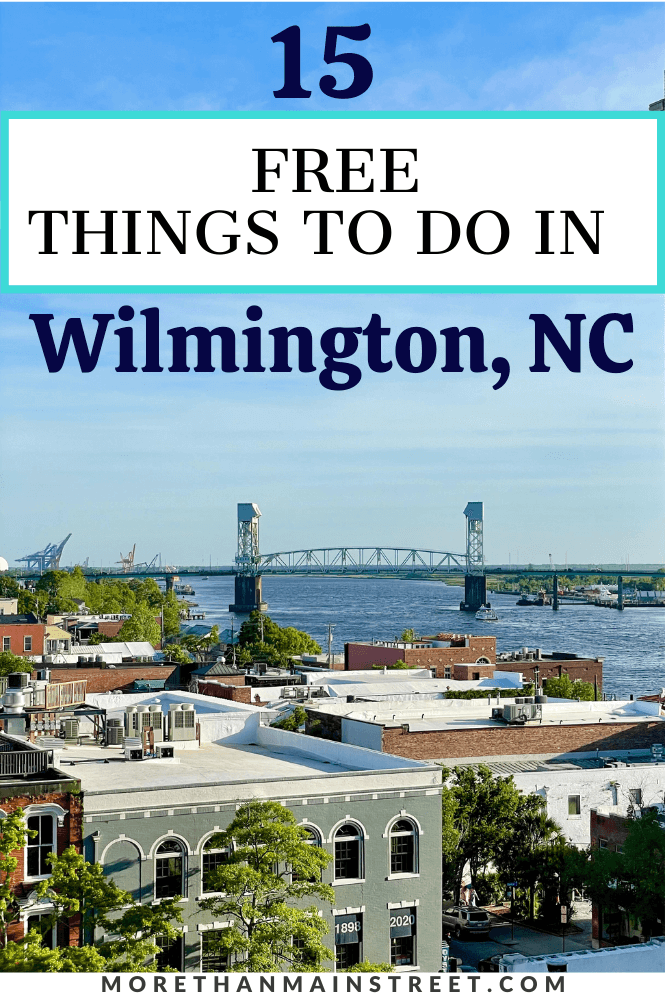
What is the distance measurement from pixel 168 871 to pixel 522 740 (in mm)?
18590

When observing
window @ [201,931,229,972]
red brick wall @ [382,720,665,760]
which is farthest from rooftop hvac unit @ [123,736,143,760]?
red brick wall @ [382,720,665,760]

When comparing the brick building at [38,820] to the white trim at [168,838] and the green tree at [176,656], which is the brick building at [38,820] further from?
the green tree at [176,656]

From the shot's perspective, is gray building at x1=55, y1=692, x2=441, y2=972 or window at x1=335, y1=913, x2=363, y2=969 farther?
window at x1=335, y1=913, x2=363, y2=969

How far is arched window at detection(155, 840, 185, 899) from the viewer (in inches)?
744

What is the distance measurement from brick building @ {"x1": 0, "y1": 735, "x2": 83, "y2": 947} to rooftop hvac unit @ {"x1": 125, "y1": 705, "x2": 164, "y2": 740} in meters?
5.58

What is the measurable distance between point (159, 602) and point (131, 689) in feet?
269

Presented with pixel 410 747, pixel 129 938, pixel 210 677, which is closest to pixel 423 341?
pixel 129 938

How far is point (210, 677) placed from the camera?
4816cm

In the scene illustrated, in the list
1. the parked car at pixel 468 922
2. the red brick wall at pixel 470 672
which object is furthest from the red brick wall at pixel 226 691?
the parked car at pixel 468 922

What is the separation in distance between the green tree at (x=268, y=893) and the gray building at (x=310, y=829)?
1.68ft

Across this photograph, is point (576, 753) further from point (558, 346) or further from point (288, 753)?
point (558, 346)

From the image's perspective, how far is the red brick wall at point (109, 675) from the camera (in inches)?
1989

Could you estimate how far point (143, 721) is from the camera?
24250 millimetres

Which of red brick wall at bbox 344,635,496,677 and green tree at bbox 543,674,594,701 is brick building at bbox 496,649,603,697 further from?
green tree at bbox 543,674,594,701
